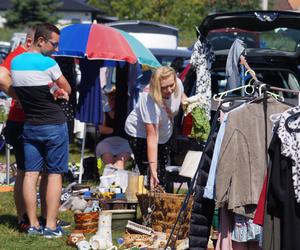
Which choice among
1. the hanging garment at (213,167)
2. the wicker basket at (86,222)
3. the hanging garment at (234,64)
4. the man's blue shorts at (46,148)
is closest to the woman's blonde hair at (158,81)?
the man's blue shorts at (46,148)

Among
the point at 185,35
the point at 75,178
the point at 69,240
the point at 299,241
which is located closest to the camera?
the point at 299,241

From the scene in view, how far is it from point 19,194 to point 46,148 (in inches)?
28.2

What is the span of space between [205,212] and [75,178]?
17.8 feet

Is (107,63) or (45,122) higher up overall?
(107,63)

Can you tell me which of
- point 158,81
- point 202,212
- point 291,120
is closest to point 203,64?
point 158,81

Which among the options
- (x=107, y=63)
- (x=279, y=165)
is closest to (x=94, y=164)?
(x=107, y=63)

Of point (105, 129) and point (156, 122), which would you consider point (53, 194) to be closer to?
point (156, 122)

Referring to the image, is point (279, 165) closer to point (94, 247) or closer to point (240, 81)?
point (240, 81)

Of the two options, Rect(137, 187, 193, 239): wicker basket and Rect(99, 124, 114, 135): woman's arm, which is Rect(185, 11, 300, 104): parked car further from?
Rect(137, 187, 193, 239): wicker basket

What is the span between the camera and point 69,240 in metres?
7.96

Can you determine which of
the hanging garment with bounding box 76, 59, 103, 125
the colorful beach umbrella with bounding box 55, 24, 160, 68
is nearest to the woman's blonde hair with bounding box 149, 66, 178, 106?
the colorful beach umbrella with bounding box 55, 24, 160, 68

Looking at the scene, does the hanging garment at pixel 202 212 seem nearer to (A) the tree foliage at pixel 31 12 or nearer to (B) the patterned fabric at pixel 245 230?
(B) the patterned fabric at pixel 245 230

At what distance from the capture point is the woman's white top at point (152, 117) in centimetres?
891

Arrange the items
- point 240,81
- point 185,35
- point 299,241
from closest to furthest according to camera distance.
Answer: point 299,241
point 240,81
point 185,35
